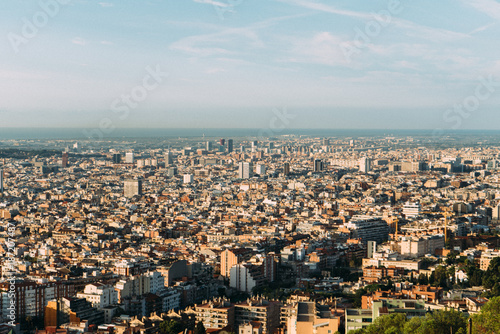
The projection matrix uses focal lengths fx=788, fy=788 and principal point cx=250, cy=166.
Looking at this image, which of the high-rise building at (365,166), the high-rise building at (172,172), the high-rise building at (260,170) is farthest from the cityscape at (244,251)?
the high-rise building at (365,166)

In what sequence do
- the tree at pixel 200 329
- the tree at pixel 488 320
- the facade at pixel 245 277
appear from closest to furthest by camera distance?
the tree at pixel 488 320 → the tree at pixel 200 329 → the facade at pixel 245 277

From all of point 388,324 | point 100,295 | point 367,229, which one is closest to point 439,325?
point 388,324

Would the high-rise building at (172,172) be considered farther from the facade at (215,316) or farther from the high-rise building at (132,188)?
the facade at (215,316)

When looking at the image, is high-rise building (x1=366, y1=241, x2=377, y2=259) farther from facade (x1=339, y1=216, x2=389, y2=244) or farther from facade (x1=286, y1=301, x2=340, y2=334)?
facade (x1=286, y1=301, x2=340, y2=334)

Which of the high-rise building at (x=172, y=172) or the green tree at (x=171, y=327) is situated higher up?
the green tree at (x=171, y=327)

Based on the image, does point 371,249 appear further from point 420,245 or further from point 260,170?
point 260,170

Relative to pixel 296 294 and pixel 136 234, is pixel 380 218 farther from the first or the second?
pixel 296 294

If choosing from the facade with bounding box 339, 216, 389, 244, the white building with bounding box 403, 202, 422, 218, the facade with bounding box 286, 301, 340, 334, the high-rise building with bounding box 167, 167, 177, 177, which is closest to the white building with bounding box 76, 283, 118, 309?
the facade with bounding box 286, 301, 340, 334
